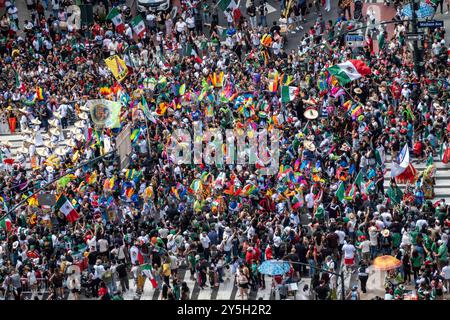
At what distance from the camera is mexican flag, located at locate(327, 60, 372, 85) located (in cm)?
4084

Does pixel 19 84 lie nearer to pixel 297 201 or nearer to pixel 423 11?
pixel 423 11

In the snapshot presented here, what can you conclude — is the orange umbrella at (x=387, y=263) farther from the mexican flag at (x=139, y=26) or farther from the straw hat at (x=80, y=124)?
the mexican flag at (x=139, y=26)

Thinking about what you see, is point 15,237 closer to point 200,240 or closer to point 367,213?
point 200,240

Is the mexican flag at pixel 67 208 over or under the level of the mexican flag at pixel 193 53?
under

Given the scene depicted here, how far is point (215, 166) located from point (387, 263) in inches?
418

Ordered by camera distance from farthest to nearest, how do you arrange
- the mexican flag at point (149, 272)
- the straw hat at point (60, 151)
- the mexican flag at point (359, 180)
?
the straw hat at point (60, 151)
the mexican flag at point (359, 180)
the mexican flag at point (149, 272)

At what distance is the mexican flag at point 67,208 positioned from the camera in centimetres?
3516

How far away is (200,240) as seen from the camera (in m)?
33.3

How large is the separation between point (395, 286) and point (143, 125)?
14.1m

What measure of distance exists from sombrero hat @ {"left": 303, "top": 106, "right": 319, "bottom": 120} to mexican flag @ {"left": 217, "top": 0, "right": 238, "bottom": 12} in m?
12.2

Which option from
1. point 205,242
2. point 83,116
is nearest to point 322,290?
point 205,242

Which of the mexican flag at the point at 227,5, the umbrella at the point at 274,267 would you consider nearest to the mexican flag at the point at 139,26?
the mexican flag at the point at 227,5

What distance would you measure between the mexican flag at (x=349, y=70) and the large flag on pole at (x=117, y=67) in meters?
8.00

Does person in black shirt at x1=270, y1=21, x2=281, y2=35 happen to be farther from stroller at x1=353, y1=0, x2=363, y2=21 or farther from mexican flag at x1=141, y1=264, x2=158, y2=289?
mexican flag at x1=141, y1=264, x2=158, y2=289
